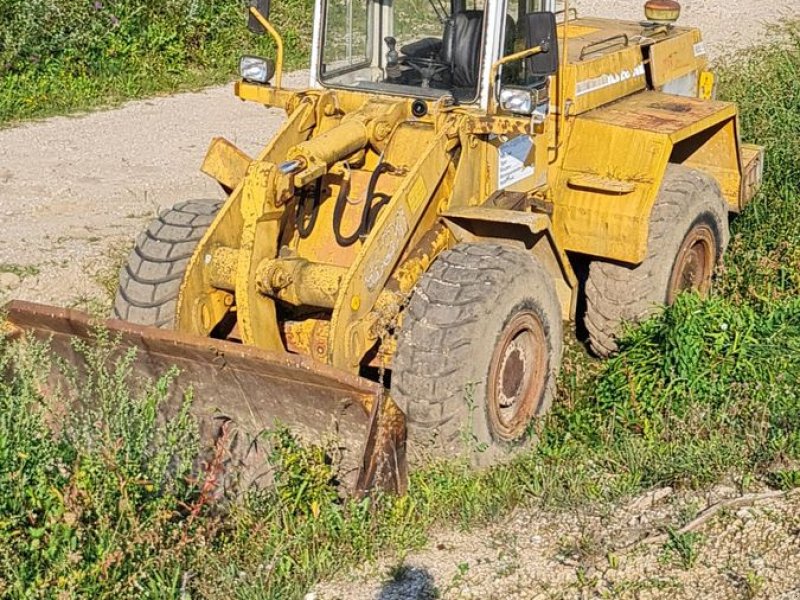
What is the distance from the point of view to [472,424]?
5930 mm

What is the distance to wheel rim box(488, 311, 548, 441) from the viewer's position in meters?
6.20

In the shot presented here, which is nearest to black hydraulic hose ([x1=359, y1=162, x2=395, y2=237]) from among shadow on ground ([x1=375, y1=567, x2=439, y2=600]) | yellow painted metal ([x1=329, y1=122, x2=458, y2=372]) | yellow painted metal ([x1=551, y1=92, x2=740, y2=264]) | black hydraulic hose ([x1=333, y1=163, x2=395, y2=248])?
black hydraulic hose ([x1=333, y1=163, x2=395, y2=248])

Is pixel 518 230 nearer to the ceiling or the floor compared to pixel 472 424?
nearer to the ceiling

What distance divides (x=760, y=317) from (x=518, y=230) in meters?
1.50

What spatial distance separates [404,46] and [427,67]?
270 mm

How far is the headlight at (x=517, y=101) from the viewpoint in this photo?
20.5 feet

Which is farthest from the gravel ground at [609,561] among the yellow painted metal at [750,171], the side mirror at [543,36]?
the yellow painted metal at [750,171]

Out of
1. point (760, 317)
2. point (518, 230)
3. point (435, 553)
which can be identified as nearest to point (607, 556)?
point (435, 553)

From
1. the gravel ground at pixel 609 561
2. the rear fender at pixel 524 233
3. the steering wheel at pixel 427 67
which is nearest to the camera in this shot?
the gravel ground at pixel 609 561

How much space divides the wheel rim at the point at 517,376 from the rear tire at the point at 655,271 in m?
0.85

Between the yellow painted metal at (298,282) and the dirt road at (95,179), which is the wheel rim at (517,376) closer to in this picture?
the yellow painted metal at (298,282)

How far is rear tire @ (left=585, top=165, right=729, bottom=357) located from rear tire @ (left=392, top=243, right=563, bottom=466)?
0.92 meters

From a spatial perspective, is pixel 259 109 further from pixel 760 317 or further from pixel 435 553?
pixel 435 553

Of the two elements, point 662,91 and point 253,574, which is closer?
point 253,574
